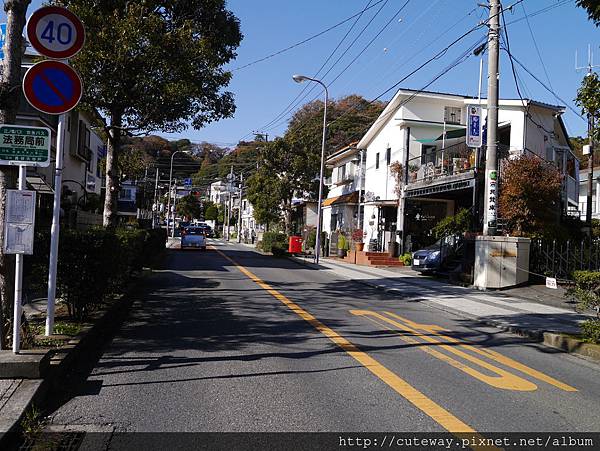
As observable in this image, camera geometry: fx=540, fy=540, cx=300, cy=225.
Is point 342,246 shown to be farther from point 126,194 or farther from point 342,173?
point 126,194

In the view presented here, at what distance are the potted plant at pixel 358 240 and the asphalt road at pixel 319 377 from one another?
62.4 feet

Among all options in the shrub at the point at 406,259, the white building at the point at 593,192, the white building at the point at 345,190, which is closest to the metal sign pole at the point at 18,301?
the shrub at the point at 406,259

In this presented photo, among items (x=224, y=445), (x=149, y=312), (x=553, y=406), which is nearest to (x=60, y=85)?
(x=224, y=445)

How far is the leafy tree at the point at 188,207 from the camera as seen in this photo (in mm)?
87500

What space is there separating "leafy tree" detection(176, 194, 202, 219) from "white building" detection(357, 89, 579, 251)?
5715 centimetres

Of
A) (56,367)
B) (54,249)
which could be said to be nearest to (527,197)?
(54,249)

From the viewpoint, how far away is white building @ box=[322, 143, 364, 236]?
3588cm

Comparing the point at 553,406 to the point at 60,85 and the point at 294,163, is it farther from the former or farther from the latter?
the point at 294,163

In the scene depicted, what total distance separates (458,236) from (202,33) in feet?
41.7

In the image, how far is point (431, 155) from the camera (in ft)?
83.6

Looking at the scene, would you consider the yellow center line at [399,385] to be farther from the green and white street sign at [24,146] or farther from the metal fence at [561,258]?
the metal fence at [561,258]

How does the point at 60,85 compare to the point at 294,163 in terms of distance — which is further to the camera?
the point at 294,163

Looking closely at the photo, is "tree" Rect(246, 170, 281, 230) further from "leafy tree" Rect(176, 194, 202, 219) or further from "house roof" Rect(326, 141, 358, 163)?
"leafy tree" Rect(176, 194, 202, 219)

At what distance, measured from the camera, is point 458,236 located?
21375 millimetres
